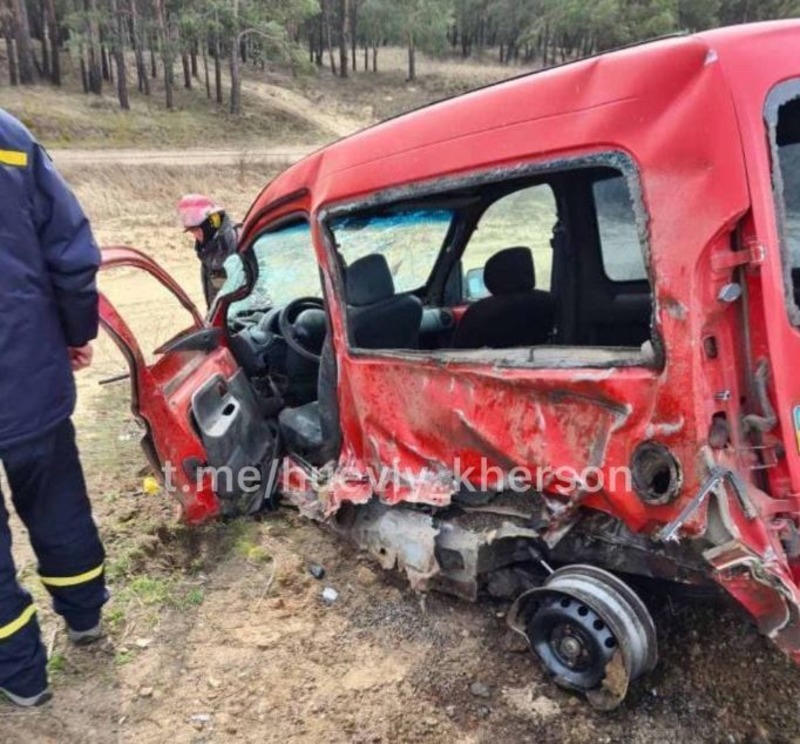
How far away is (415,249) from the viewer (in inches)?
150

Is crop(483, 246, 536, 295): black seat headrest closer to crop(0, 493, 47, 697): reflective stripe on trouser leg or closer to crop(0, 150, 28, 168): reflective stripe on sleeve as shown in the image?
crop(0, 150, 28, 168): reflective stripe on sleeve

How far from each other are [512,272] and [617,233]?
1.63 ft

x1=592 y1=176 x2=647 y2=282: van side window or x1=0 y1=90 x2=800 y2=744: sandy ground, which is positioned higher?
x1=592 y1=176 x2=647 y2=282: van side window

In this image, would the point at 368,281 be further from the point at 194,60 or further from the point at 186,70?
the point at 194,60

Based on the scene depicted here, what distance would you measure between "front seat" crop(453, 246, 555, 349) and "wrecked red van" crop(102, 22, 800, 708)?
10 mm

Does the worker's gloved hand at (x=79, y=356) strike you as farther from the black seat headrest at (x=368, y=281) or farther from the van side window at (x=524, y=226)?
the van side window at (x=524, y=226)

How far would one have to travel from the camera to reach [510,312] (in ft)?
10.7

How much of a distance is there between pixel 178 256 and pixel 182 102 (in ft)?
65.7

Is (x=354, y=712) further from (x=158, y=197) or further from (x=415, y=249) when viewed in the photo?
(x=158, y=197)

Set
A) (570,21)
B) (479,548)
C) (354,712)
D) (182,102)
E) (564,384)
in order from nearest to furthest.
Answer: (564,384)
(354,712)
(479,548)
(182,102)
(570,21)

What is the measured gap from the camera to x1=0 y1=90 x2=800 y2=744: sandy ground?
2.35 m

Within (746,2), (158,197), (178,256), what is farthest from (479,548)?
(746,2)

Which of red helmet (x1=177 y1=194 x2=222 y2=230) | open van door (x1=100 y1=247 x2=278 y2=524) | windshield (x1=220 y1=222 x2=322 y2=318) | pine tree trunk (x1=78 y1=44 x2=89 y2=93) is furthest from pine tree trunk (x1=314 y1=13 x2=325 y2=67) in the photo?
open van door (x1=100 y1=247 x2=278 y2=524)

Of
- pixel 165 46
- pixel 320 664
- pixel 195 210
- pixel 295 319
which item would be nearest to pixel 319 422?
pixel 295 319
